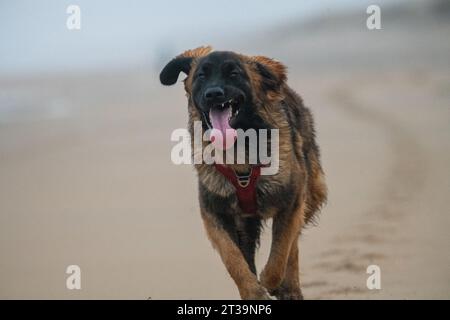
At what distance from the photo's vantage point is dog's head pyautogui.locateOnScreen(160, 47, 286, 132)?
12.5ft

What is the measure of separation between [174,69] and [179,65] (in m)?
0.04

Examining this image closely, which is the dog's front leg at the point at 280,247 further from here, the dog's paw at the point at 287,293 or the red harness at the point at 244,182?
the red harness at the point at 244,182

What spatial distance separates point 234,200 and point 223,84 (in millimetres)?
688

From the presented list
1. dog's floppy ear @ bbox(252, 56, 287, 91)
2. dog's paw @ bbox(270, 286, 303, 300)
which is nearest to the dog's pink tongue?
dog's floppy ear @ bbox(252, 56, 287, 91)

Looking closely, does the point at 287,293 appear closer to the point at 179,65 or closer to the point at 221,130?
the point at 221,130

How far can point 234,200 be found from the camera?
3975 mm

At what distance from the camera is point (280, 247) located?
13.3ft

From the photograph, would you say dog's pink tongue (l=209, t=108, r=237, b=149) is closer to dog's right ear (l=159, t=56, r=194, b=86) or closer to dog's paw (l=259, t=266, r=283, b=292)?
dog's right ear (l=159, t=56, r=194, b=86)

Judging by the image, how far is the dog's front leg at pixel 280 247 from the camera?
4000 millimetres

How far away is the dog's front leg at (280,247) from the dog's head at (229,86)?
22.3 inches

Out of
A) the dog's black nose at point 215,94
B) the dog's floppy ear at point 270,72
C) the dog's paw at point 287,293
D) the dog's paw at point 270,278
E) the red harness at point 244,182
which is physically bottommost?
the dog's paw at point 287,293

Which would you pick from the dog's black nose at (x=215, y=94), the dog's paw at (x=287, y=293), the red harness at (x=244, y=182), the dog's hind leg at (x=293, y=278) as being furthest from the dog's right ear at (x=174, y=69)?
the dog's paw at (x=287, y=293)
